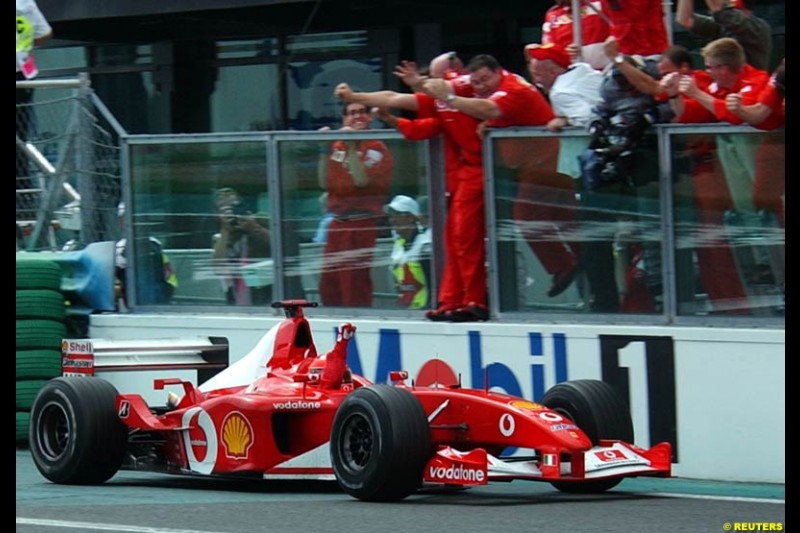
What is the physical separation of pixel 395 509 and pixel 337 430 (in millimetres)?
620

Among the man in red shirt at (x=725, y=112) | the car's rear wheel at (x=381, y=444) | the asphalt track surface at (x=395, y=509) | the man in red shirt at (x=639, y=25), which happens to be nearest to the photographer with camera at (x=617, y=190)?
the man in red shirt at (x=725, y=112)

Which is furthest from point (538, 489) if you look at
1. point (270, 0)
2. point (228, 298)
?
point (270, 0)

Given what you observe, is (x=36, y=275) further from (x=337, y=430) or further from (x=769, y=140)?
(x=769, y=140)

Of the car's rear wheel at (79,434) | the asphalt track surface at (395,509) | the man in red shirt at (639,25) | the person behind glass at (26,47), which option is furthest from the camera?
the person behind glass at (26,47)

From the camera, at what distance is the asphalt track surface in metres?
7.64

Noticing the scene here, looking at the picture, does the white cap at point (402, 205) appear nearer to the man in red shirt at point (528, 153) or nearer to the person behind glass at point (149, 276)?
the man in red shirt at point (528, 153)

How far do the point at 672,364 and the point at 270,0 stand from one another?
23.0 feet

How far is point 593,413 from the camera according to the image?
8961mm

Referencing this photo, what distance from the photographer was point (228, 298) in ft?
41.1

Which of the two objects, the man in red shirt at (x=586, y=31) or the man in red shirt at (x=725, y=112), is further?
the man in red shirt at (x=586, y=31)

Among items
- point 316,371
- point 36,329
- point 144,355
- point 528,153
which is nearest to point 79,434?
point 144,355

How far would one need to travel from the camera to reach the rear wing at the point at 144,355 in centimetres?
1063

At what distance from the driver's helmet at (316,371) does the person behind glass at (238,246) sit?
2.94m
